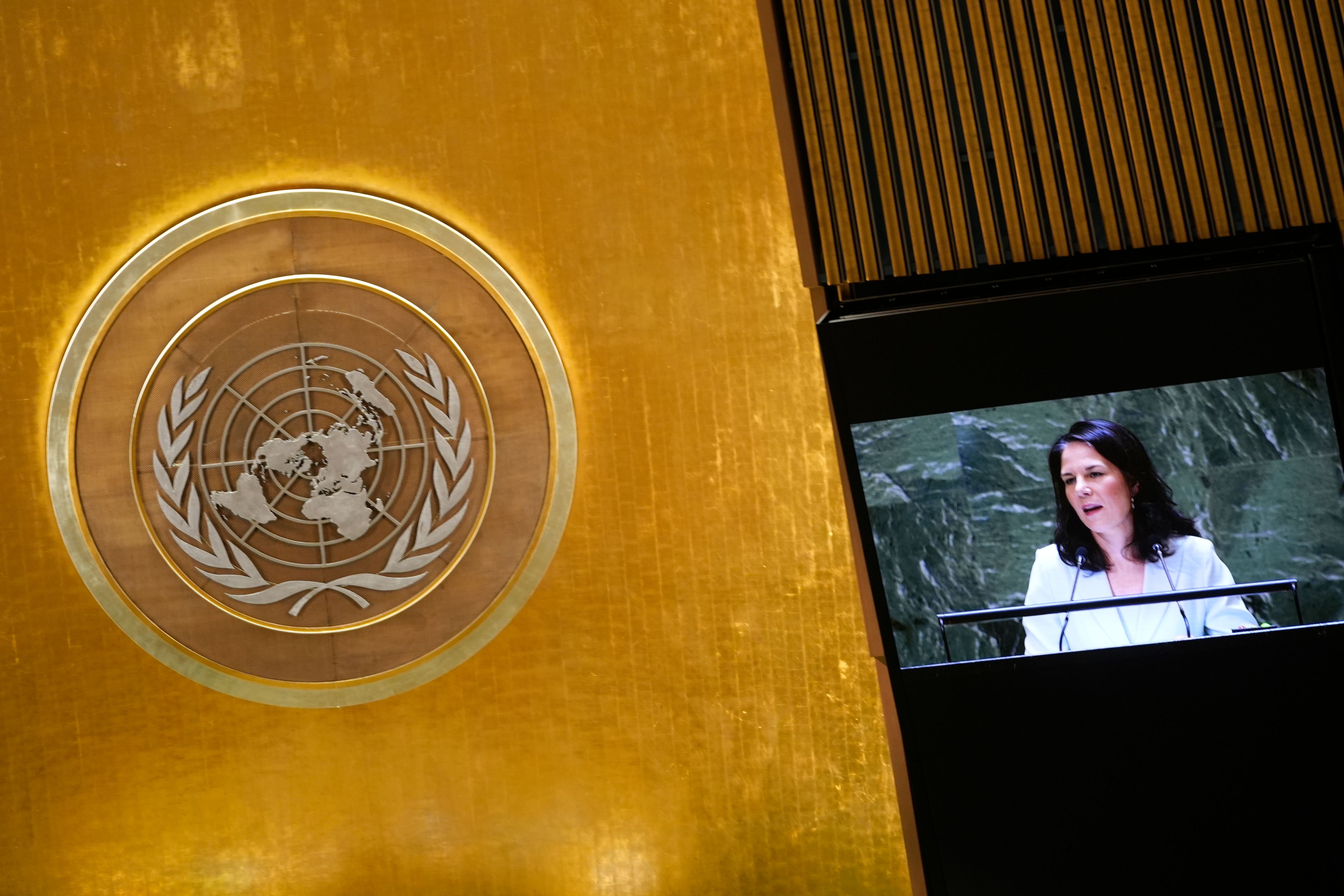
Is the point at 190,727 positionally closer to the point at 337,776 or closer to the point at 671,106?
the point at 337,776

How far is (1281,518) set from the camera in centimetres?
311

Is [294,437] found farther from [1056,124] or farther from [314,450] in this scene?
[1056,124]

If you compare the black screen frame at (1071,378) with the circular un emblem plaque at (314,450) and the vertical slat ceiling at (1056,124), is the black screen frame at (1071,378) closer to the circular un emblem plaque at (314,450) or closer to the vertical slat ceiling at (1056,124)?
the vertical slat ceiling at (1056,124)

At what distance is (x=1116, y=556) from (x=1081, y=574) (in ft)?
0.41

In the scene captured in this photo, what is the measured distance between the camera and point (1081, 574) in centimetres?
324

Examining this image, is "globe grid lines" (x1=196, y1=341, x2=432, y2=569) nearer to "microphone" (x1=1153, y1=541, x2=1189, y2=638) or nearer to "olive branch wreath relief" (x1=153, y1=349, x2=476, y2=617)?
"olive branch wreath relief" (x1=153, y1=349, x2=476, y2=617)

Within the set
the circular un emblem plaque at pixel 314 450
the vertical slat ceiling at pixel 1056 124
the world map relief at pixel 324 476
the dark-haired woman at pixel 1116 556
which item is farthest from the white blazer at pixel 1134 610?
the world map relief at pixel 324 476

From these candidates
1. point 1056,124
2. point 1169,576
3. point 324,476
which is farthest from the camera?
point 324,476

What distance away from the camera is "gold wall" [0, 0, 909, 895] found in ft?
12.8

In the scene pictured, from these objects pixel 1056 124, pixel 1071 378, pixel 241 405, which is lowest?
pixel 1071 378

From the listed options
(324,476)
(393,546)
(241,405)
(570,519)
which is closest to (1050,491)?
(570,519)

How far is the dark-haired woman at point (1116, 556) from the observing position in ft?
10.4

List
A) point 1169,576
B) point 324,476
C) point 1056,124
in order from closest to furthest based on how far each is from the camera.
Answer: point 1169,576
point 1056,124
point 324,476

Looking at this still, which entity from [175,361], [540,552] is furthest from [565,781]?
[175,361]
